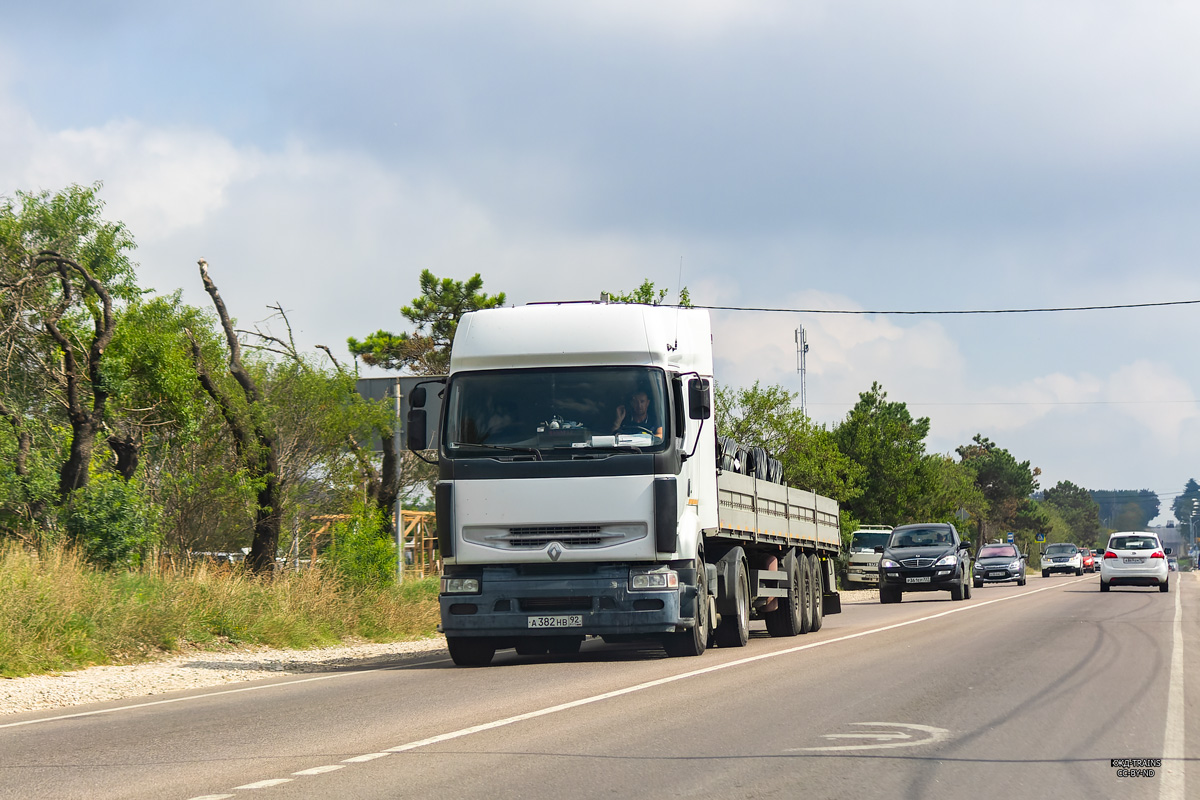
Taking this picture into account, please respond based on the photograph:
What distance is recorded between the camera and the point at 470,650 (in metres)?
14.7

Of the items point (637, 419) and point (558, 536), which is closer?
point (558, 536)

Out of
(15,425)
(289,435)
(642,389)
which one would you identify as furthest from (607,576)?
(289,435)

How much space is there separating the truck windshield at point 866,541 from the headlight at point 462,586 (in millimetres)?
35635

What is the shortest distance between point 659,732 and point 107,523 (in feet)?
45.8

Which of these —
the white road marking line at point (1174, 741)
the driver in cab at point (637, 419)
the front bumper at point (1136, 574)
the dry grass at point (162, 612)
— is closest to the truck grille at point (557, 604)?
the driver in cab at point (637, 419)

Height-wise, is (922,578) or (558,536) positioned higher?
(558,536)

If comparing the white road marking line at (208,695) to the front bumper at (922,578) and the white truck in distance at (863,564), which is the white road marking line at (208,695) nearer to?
the front bumper at (922,578)

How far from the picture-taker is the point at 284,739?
8633mm

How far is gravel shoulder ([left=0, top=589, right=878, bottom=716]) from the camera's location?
40.0 ft

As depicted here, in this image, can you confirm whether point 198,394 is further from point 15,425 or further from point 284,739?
point 284,739

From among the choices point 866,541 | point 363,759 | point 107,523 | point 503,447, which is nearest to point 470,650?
point 503,447

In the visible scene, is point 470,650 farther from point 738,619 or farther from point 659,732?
point 659,732

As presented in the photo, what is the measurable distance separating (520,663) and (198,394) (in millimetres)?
12284

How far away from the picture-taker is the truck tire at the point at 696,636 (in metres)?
14.3
